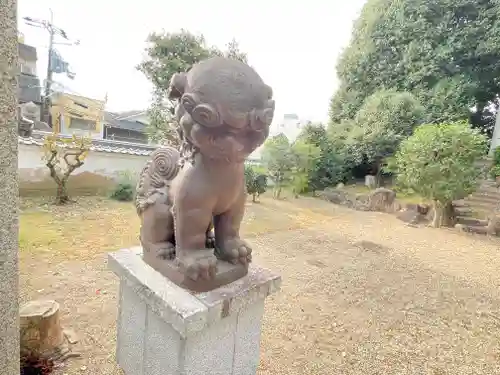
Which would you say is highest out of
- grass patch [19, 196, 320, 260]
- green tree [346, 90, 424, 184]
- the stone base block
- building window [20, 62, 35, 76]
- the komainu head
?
building window [20, 62, 35, 76]

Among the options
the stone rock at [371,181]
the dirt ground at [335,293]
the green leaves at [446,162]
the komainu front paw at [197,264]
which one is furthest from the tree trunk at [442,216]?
the komainu front paw at [197,264]

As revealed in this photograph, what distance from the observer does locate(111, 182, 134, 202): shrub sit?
716 centimetres

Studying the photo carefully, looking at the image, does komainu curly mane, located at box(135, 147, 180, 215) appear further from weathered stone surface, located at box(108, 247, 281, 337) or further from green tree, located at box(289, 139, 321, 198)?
green tree, located at box(289, 139, 321, 198)

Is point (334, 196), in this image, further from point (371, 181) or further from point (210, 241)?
point (210, 241)

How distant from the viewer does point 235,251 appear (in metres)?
1.42

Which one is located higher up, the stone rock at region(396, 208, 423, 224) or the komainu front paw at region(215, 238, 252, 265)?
the komainu front paw at region(215, 238, 252, 265)

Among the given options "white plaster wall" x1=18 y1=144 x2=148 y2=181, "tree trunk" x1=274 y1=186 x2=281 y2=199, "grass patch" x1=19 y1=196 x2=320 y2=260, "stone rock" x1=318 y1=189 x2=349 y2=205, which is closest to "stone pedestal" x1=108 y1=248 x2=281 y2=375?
"grass patch" x1=19 y1=196 x2=320 y2=260

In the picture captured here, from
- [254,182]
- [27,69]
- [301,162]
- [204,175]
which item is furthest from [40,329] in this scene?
[27,69]

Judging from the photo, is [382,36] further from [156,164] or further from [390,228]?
[156,164]

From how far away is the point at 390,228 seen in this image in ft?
20.7

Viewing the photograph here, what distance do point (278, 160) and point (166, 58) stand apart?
400 centimetres

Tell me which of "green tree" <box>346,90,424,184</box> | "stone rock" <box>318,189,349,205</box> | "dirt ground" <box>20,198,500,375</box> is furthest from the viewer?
"green tree" <box>346,90,424,184</box>

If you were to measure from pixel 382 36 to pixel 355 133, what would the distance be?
13.2 ft

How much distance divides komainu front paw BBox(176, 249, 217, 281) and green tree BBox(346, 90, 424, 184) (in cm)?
995
